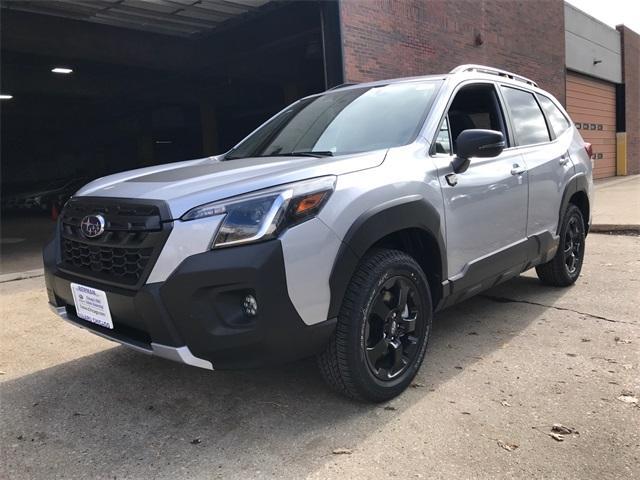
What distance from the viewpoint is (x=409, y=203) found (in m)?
3.05

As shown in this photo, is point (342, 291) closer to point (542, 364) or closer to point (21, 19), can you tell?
point (542, 364)

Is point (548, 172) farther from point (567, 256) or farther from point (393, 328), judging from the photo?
point (393, 328)

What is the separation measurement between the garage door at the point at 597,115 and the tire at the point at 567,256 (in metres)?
16.1

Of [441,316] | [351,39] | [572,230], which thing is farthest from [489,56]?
[441,316]

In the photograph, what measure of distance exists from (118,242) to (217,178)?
0.57 meters

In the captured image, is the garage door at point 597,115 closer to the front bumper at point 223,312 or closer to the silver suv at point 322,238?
the silver suv at point 322,238

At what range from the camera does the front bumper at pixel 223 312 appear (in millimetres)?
2422

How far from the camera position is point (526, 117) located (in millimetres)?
4637

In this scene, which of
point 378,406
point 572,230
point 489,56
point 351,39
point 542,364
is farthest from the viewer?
point 489,56

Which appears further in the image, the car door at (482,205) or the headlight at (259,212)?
the car door at (482,205)

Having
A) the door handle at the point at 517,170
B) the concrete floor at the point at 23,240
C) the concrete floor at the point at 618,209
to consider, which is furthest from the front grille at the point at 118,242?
the concrete floor at the point at 618,209

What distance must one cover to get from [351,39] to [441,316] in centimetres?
675

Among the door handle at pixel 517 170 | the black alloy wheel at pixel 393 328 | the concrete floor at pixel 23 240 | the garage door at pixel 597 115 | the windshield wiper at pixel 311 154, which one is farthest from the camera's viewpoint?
the garage door at pixel 597 115

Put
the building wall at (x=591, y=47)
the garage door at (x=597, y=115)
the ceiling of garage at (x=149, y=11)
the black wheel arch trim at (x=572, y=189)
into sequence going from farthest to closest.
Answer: the garage door at (x=597, y=115) < the building wall at (x=591, y=47) < the ceiling of garage at (x=149, y=11) < the black wheel arch trim at (x=572, y=189)
